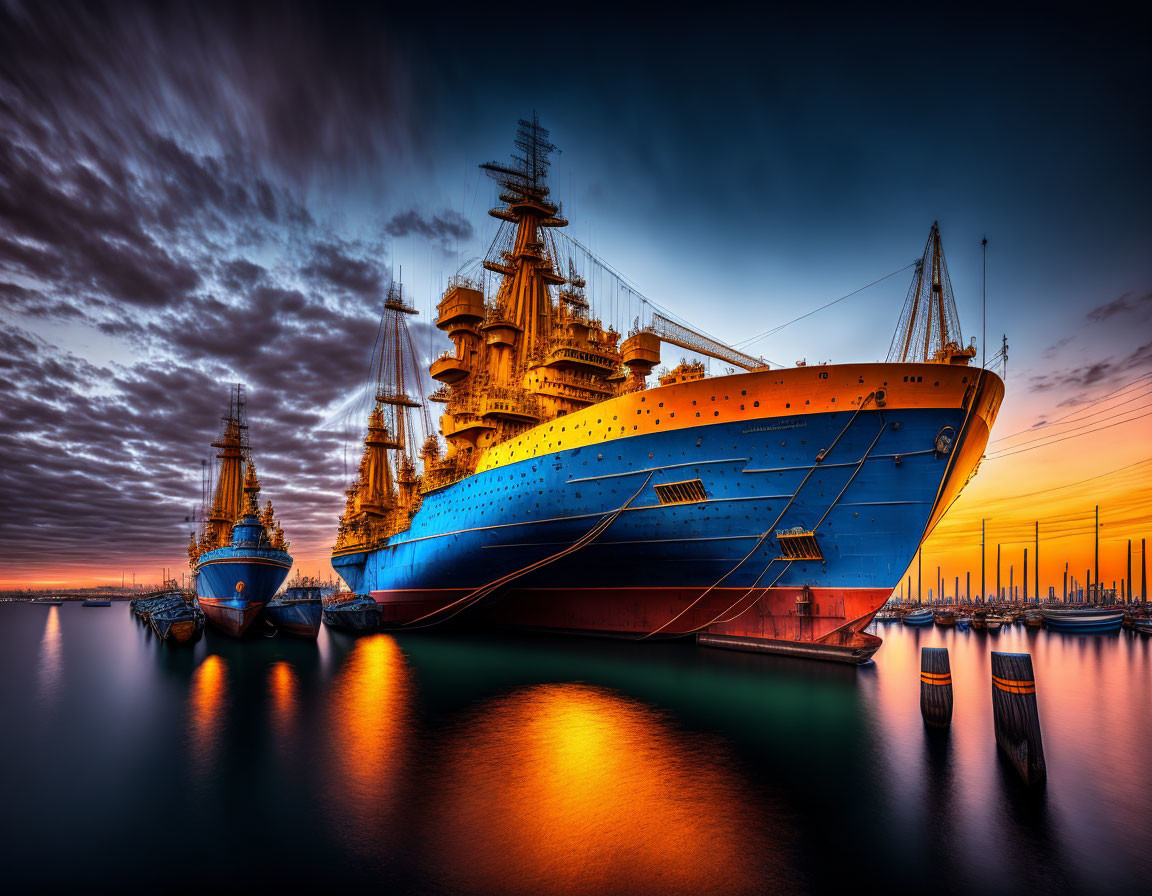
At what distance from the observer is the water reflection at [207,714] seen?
12109 mm

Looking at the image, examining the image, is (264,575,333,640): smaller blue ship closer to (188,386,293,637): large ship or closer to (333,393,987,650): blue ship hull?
(188,386,293,637): large ship

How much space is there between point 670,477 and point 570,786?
11.9 m

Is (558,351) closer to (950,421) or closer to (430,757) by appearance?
(950,421)

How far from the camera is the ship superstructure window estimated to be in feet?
66.0

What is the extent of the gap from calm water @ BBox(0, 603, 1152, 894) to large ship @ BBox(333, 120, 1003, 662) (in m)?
3.30

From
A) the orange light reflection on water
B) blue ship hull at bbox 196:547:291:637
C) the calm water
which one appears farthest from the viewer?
blue ship hull at bbox 196:547:291:637

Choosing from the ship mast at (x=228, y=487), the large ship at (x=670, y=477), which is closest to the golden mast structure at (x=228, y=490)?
the ship mast at (x=228, y=487)

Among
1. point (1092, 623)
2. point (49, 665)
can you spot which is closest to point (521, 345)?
point (49, 665)

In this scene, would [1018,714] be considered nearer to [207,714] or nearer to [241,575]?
[207,714]

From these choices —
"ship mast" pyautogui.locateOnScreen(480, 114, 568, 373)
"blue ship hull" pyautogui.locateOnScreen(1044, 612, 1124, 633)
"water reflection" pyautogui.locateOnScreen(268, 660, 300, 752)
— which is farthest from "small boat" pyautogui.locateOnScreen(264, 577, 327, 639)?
"blue ship hull" pyautogui.locateOnScreen(1044, 612, 1124, 633)

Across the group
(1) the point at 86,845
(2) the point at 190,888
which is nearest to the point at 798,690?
(2) the point at 190,888

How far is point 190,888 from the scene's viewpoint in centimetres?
717

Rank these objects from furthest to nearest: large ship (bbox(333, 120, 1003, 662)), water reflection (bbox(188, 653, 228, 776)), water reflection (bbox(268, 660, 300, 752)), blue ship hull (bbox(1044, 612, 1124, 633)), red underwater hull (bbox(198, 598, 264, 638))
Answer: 1. blue ship hull (bbox(1044, 612, 1124, 633))
2. red underwater hull (bbox(198, 598, 264, 638))
3. large ship (bbox(333, 120, 1003, 662))
4. water reflection (bbox(268, 660, 300, 752))
5. water reflection (bbox(188, 653, 228, 776))

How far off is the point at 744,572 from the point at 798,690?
15.6 feet
